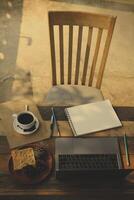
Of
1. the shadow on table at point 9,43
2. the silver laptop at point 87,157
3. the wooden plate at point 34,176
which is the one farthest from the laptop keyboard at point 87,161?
the shadow on table at point 9,43

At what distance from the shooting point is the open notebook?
1.70 metres

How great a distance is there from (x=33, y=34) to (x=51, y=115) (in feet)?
7.49

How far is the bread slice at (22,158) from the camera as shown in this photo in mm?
1459

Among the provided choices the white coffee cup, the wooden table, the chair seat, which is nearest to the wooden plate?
the wooden table

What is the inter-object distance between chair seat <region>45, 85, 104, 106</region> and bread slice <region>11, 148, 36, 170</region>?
843 millimetres

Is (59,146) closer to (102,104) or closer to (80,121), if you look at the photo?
(80,121)

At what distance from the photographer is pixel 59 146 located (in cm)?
151

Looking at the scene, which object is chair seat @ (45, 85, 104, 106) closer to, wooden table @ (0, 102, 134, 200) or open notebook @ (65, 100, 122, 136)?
open notebook @ (65, 100, 122, 136)

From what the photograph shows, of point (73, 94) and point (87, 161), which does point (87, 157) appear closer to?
point (87, 161)

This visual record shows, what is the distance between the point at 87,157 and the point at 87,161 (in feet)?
0.10

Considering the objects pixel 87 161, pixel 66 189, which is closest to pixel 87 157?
pixel 87 161

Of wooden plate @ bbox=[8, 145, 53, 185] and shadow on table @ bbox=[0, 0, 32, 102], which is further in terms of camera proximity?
shadow on table @ bbox=[0, 0, 32, 102]

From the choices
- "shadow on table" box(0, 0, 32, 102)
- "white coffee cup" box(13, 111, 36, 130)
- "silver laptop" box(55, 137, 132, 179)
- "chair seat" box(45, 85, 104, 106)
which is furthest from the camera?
"shadow on table" box(0, 0, 32, 102)

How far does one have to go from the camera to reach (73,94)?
237 cm
